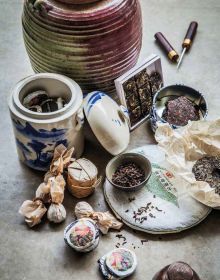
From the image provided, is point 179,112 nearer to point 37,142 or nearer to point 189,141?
point 189,141

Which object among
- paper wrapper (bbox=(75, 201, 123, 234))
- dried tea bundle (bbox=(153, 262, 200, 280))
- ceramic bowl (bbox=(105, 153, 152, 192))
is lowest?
paper wrapper (bbox=(75, 201, 123, 234))

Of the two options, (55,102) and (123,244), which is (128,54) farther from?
(123,244)

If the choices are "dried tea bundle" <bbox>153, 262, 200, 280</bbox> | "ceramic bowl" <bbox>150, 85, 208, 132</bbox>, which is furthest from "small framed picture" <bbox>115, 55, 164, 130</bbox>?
"dried tea bundle" <bbox>153, 262, 200, 280</bbox>

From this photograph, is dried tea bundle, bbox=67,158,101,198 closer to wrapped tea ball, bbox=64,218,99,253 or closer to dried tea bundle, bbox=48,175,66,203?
dried tea bundle, bbox=48,175,66,203

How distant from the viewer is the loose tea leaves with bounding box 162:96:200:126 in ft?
6.14

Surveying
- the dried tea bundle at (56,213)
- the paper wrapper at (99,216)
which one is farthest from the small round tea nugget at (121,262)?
the dried tea bundle at (56,213)

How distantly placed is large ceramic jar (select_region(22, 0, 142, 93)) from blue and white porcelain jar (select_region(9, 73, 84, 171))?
68mm

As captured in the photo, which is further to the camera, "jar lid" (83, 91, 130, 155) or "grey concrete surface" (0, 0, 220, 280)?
"jar lid" (83, 91, 130, 155)

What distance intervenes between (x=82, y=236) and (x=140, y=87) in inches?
24.5

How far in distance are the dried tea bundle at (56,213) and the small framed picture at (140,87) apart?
0.45 meters

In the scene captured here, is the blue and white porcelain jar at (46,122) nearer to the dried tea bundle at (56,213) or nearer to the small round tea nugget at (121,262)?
the dried tea bundle at (56,213)

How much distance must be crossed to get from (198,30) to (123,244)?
1142 mm

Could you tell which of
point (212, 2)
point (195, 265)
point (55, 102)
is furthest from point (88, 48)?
point (212, 2)

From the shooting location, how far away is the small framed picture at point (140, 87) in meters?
1.86
